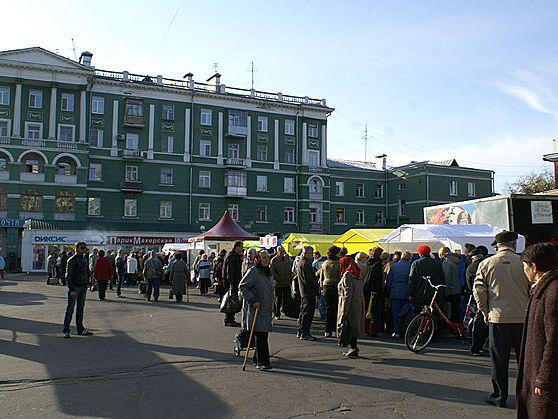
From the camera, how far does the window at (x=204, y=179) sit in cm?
5584

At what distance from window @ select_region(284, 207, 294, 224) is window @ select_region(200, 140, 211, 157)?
33.6 ft

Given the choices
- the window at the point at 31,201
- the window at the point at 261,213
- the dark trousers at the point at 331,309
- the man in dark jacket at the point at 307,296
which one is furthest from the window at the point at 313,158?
the man in dark jacket at the point at 307,296

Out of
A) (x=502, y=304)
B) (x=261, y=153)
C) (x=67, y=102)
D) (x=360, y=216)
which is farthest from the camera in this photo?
(x=360, y=216)

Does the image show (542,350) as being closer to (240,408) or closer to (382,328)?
(240,408)

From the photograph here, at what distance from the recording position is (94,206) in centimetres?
5134

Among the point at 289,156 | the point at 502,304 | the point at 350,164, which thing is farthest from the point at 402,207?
the point at 502,304

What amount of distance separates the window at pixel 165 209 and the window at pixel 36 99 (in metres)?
14.1

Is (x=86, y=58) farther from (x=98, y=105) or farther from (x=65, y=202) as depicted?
(x=65, y=202)

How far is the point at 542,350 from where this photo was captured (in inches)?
153

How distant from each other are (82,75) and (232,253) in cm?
4259

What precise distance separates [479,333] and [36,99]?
48373 mm

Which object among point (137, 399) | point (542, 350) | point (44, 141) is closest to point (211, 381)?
point (137, 399)

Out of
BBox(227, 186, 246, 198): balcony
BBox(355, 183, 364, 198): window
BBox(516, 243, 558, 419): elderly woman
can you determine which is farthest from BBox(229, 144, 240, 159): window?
BBox(516, 243, 558, 419): elderly woman

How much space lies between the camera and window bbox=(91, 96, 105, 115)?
51734mm
